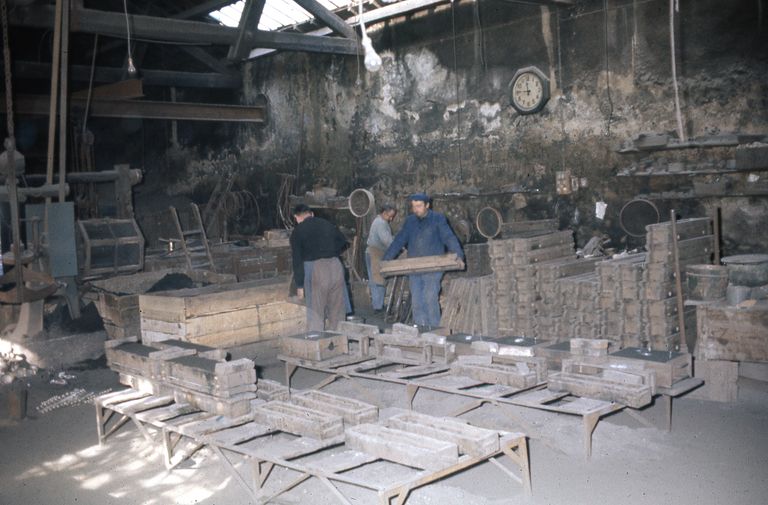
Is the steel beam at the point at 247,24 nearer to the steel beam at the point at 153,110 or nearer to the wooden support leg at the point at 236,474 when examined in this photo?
the steel beam at the point at 153,110

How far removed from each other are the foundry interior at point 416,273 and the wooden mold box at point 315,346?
39 millimetres

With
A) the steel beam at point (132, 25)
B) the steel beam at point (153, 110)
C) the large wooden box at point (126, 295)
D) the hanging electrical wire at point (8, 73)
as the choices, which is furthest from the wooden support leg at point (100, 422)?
the steel beam at point (153, 110)

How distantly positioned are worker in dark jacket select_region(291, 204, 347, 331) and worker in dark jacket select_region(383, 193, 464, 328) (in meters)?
0.93

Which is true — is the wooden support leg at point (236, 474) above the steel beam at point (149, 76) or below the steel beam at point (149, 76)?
below

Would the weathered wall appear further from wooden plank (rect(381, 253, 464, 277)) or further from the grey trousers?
the grey trousers

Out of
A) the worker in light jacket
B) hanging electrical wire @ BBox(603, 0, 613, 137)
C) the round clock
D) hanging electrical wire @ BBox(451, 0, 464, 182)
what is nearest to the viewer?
hanging electrical wire @ BBox(603, 0, 613, 137)

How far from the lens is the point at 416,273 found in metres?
8.73

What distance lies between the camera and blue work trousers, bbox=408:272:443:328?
885cm

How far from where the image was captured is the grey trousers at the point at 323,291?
8.16 m

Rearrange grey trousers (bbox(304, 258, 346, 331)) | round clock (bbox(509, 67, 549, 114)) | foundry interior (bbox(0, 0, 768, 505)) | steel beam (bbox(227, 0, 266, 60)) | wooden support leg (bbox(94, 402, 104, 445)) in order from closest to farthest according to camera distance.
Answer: foundry interior (bbox(0, 0, 768, 505)) < wooden support leg (bbox(94, 402, 104, 445)) < grey trousers (bbox(304, 258, 346, 331)) < round clock (bbox(509, 67, 549, 114)) < steel beam (bbox(227, 0, 266, 60))

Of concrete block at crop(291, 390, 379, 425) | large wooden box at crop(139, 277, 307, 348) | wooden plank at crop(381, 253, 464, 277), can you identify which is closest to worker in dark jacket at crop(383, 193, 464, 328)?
wooden plank at crop(381, 253, 464, 277)

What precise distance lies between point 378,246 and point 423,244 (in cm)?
224

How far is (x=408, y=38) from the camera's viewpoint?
41.4 ft

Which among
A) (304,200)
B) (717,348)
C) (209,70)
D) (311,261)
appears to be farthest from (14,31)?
(717,348)
